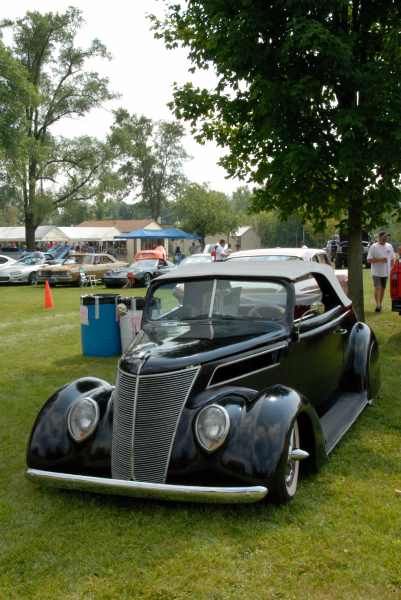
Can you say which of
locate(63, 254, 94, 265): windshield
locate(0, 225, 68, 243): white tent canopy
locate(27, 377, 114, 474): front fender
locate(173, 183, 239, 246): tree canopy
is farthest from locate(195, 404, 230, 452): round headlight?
locate(173, 183, 239, 246): tree canopy

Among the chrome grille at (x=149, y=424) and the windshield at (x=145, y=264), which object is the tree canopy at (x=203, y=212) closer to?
the windshield at (x=145, y=264)

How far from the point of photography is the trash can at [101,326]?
28.8ft

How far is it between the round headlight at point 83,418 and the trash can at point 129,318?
13.2 ft

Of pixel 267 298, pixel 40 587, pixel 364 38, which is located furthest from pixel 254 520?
pixel 364 38

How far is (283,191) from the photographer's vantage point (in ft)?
31.7

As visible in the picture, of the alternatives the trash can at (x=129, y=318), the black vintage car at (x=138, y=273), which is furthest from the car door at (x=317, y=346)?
the black vintage car at (x=138, y=273)

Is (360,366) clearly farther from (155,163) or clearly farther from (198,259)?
(155,163)

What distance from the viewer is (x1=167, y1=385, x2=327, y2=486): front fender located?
11.5 ft

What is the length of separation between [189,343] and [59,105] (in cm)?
3941

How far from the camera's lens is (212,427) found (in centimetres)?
361

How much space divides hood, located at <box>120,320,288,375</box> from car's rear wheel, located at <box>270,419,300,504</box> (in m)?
0.74

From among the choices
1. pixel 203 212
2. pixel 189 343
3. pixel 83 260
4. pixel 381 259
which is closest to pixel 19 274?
pixel 83 260

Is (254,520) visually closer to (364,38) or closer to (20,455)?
(20,455)

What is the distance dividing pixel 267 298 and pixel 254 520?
1943mm
